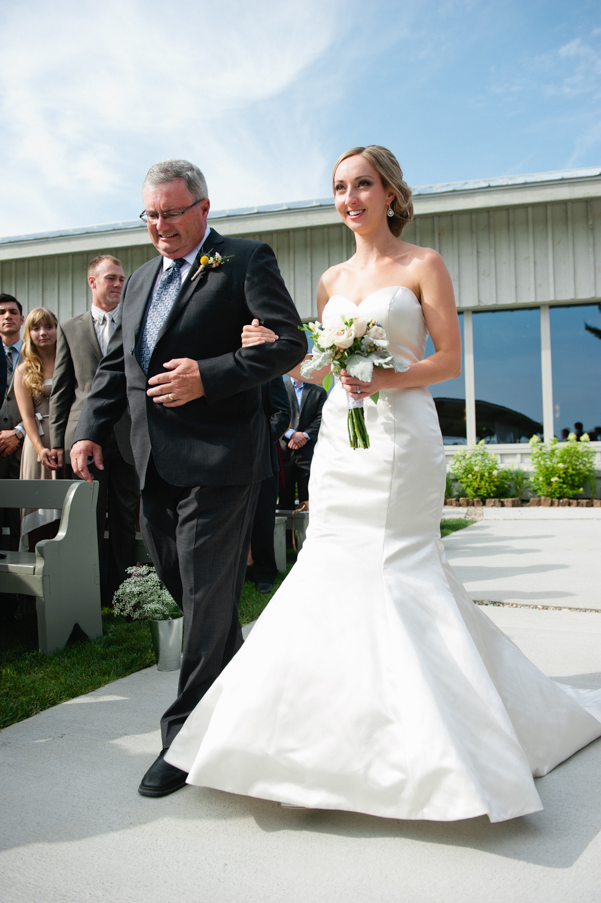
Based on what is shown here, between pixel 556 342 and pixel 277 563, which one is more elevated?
pixel 556 342

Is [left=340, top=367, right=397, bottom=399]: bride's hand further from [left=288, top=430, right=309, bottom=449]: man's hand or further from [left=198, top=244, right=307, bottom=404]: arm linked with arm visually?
[left=288, top=430, right=309, bottom=449]: man's hand

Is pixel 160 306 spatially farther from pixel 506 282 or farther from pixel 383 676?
pixel 506 282

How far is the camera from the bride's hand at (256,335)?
2.44 metres

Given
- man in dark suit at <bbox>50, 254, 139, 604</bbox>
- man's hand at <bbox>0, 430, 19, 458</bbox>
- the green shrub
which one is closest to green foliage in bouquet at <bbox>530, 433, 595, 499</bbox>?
the green shrub

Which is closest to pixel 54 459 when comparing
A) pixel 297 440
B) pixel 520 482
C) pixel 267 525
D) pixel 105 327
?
pixel 105 327

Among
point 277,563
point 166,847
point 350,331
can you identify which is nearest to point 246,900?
point 166,847

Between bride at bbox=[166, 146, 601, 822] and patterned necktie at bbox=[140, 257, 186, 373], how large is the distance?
1.32 ft

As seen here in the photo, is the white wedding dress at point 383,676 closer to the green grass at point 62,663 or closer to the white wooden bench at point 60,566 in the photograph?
the green grass at point 62,663

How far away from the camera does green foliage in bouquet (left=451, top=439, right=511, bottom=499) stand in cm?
1160

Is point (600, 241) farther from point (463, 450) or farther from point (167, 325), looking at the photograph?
point (167, 325)

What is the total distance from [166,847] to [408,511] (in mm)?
1341

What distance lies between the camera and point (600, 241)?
1148 cm

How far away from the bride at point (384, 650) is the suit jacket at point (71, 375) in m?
2.67

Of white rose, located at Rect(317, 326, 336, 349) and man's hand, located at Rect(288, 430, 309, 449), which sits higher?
white rose, located at Rect(317, 326, 336, 349)
